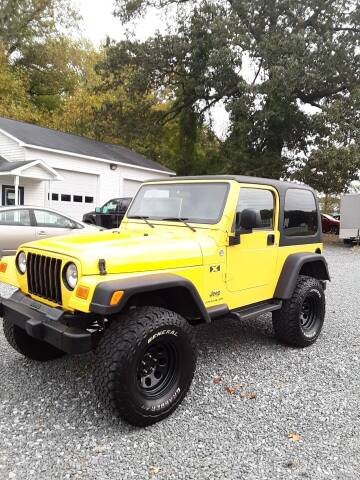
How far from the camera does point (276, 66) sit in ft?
57.4

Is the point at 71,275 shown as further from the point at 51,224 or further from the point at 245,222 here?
the point at 51,224

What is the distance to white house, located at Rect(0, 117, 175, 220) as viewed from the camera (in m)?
15.8

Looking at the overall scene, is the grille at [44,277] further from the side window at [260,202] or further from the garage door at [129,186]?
the garage door at [129,186]

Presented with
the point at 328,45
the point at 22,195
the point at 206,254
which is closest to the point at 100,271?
the point at 206,254

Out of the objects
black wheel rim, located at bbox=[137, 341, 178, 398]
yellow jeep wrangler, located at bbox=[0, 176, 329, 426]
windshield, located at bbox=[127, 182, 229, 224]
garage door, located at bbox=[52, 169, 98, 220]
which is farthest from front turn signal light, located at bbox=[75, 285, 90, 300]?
garage door, located at bbox=[52, 169, 98, 220]

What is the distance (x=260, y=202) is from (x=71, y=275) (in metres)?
2.21

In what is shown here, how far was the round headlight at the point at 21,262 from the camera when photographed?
12.1 ft

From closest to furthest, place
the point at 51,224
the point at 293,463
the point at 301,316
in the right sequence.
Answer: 1. the point at 293,463
2. the point at 301,316
3. the point at 51,224

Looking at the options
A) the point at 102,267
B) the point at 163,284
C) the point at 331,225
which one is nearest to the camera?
the point at 102,267

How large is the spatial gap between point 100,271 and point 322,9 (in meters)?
21.2

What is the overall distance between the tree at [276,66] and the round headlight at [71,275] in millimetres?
16809

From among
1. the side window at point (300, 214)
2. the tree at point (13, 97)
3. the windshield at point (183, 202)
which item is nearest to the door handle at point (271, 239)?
the side window at point (300, 214)

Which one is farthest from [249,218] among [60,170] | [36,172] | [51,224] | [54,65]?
[54,65]

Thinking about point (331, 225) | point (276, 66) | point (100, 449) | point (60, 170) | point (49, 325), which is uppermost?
point (276, 66)
